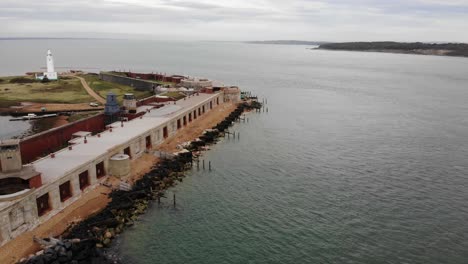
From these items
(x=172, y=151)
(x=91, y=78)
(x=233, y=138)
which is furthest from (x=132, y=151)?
(x=91, y=78)

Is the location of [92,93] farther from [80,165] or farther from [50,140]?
[80,165]

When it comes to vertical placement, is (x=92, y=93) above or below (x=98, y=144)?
above

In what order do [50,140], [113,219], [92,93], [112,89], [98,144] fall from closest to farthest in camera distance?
[113,219] < [98,144] < [50,140] < [92,93] < [112,89]

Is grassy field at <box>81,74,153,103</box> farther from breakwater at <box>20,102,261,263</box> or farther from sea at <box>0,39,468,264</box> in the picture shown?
breakwater at <box>20,102,261,263</box>

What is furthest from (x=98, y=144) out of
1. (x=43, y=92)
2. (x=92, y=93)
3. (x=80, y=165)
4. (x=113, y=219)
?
(x=43, y=92)

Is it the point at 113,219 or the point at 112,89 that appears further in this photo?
the point at 112,89

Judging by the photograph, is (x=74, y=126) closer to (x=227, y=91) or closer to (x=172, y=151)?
(x=172, y=151)
